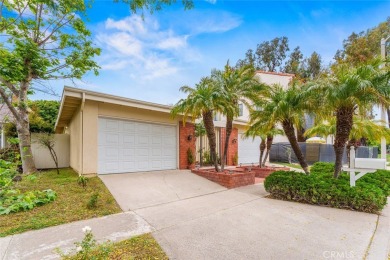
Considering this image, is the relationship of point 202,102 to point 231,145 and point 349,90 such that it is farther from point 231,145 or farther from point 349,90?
point 231,145

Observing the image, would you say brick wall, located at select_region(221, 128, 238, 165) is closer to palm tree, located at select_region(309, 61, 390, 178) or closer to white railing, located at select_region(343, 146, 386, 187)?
palm tree, located at select_region(309, 61, 390, 178)

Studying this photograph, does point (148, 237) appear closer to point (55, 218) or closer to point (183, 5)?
point (55, 218)

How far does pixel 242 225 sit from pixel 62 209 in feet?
14.9

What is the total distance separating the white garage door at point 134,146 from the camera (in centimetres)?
902

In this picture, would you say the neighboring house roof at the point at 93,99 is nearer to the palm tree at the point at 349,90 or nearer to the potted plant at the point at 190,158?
the potted plant at the point at 190,158

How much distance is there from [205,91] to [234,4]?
3498mm

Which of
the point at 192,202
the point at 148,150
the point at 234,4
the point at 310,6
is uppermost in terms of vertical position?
the point at 310,6

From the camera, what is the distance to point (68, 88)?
783 cm

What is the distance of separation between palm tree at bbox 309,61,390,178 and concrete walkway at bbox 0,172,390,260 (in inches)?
115

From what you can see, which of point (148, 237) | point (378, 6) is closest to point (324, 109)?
point (148, 237)

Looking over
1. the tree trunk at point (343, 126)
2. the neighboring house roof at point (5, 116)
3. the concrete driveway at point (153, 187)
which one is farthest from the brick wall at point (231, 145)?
the neighboring house roof at point (5, 116)

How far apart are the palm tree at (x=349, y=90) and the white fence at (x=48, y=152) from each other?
13695 millimetres

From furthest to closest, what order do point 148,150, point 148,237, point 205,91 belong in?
point 148,150 < point 205,91 < point 148,237

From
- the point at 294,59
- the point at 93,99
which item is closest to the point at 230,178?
the point at 93,99
